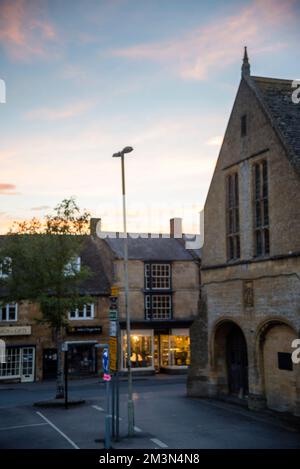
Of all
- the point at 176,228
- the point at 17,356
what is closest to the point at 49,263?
the point at 17,356

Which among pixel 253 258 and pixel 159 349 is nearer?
pixel 253 258

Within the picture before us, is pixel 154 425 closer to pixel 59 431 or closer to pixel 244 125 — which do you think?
pixel 59 431

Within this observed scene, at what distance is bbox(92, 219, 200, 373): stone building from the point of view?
4178cm

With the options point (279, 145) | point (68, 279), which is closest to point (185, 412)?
point (68, 279)

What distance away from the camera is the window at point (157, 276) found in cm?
4250

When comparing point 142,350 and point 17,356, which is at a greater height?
point 142,350

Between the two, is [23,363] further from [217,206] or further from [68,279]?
[217,206]

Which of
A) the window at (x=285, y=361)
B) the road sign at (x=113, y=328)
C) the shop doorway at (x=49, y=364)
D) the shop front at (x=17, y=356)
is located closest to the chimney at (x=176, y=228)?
the shop doorway at (x=49, y=364)

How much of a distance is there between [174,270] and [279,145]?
21735 mm

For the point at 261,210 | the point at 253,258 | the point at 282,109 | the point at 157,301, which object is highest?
the point at 282,109

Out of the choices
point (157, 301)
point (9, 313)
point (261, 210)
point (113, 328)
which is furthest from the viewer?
point (157, 301)

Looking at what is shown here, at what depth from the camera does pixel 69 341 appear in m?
39.7

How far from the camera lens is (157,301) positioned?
140ft

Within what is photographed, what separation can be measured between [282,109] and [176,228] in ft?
83.5
